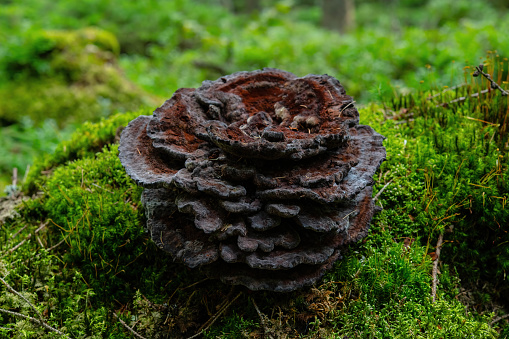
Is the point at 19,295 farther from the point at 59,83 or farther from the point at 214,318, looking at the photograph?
the point at 59,83

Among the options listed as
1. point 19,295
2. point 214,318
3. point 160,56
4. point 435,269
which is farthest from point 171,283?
point 160,56

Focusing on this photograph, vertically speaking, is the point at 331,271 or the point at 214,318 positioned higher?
the point at 331,271

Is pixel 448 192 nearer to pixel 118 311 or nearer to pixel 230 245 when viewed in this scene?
pixel 230 245

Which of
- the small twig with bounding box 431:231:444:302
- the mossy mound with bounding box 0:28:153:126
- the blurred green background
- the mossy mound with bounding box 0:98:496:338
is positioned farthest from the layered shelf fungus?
the mossy mound with bounding box 0:28:153:126

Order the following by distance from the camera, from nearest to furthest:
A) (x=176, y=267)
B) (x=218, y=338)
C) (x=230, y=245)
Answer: (x=230, y=245) → (x=218, y=338) → (x=176, y=267)

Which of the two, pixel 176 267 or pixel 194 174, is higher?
pixel 194 174

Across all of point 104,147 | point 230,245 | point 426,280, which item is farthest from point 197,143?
point 426,280
